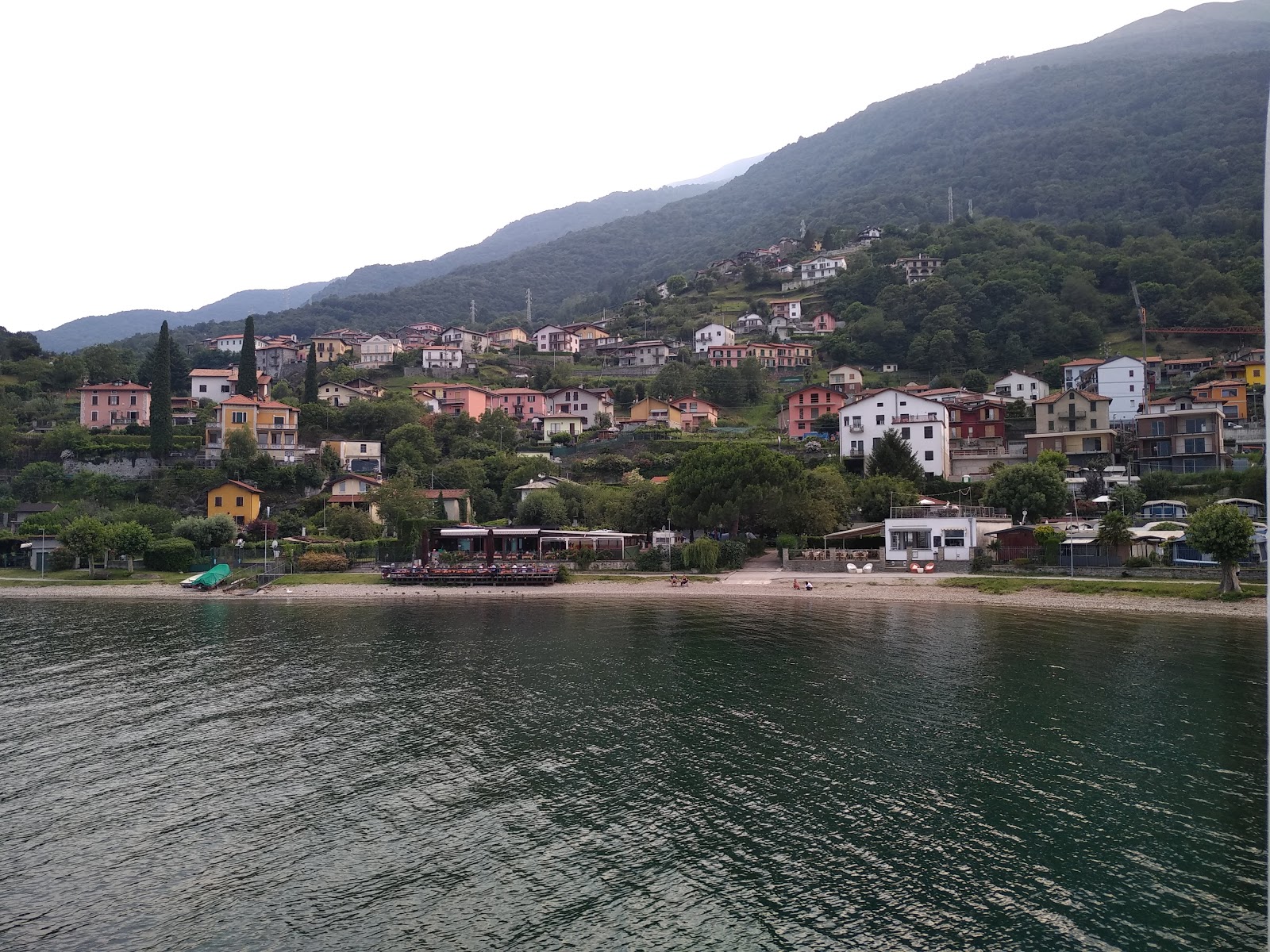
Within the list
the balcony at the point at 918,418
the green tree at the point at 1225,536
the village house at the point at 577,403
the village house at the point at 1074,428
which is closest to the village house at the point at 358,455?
the village house at the point at 577,403

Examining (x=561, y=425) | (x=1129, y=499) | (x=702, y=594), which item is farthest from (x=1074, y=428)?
(x=561, y=425)

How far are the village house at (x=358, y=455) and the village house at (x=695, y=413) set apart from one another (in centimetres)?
3343

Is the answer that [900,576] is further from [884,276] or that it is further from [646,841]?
[884,276]

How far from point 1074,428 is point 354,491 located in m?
67.1

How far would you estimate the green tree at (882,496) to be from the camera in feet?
212

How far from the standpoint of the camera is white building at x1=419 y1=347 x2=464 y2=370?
126688mm

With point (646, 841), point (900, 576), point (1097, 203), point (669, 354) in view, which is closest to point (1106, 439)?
point (900, 576)

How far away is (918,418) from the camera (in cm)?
7750

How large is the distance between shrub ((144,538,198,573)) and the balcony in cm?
5997

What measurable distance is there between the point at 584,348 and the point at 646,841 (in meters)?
129

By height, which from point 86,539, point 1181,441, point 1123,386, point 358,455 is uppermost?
point 1123,386

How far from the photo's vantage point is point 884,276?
14388 centimetres

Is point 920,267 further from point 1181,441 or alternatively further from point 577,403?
point 1181,441

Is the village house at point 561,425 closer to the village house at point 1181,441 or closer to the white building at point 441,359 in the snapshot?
the white building at point 441,359
